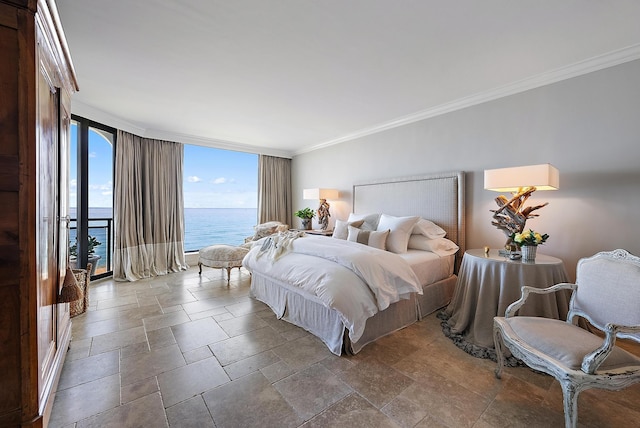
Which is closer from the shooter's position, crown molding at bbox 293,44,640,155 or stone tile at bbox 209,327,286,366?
stone tile at bbox 209,327,286,366

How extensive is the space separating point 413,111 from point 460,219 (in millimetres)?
1655

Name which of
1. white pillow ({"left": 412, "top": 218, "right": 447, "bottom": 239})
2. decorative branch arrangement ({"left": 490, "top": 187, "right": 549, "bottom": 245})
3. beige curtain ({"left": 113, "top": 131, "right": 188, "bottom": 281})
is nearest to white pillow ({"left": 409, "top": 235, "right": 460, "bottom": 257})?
white pillow ({"left": 412, "top": 218, "right": 447, "bottom": 239})

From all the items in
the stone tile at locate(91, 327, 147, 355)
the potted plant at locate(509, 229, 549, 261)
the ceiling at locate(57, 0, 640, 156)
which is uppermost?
the ceiling at locate(57, 0, 640, 156)

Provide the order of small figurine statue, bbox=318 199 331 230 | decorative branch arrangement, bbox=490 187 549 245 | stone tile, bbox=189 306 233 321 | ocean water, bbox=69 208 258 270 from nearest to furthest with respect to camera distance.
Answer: decorative branch arrangement, bbox=490 187 549 245, stone tile, bbox=189 306 233 321, small figurine statue, bbox=318 199 331 230, ocean water, bbox=69 208 258 270

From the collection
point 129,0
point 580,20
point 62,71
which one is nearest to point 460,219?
point 580,20

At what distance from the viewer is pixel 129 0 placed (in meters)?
1.75

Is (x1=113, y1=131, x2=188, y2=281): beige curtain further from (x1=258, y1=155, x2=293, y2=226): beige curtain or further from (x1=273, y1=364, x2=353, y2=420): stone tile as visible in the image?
(x1=273, y1=364, x2=353, y2=420): stone tile

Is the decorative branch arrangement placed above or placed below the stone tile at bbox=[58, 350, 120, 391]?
above

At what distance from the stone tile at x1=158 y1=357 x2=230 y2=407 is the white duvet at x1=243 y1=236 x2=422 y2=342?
92 centimetres

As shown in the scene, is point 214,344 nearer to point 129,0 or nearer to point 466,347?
point 466,347

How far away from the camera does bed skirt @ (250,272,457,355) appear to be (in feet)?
7.38

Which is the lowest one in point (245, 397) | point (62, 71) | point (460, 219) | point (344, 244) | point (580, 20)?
point (245, 397)

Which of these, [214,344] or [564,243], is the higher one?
[564,243]

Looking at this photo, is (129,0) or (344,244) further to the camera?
(344,244)
